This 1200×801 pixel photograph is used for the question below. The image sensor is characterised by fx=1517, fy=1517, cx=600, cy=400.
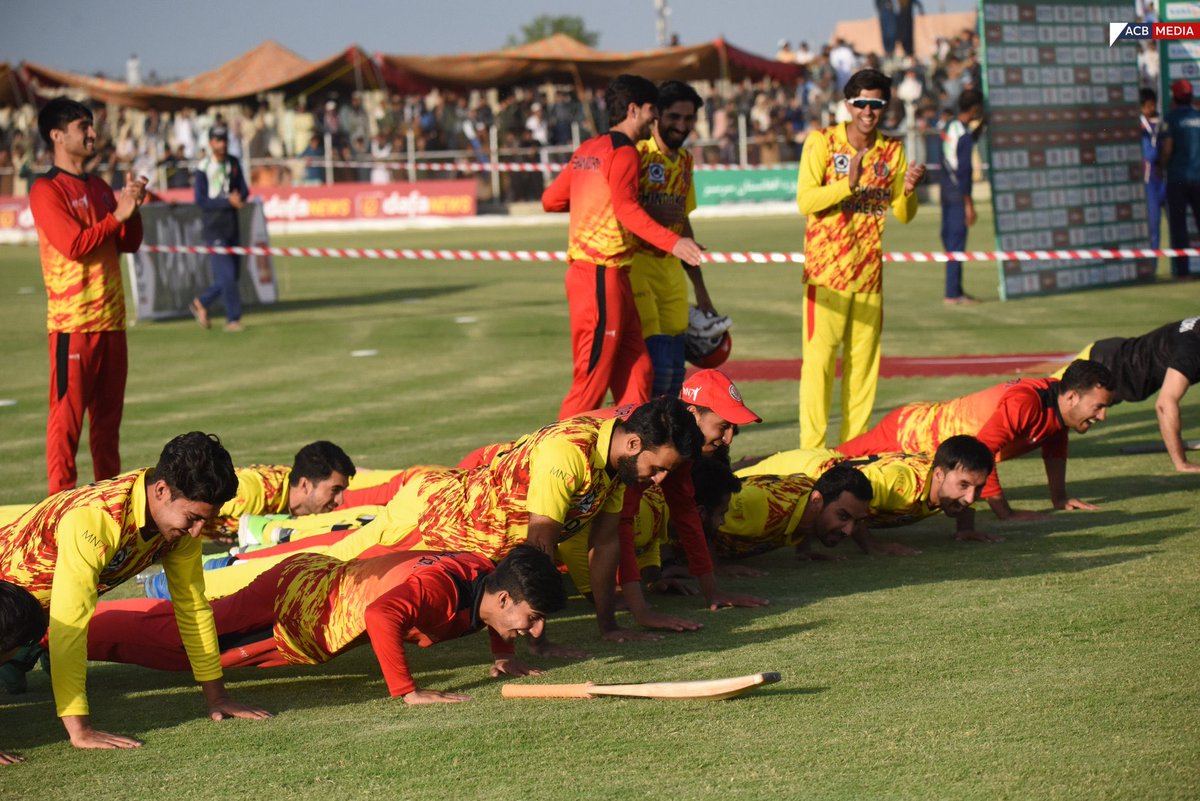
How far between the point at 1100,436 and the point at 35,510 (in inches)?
291

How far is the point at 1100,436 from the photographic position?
10344 millimetres

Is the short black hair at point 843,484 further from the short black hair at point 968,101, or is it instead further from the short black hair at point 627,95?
the short black hair at point 968,101

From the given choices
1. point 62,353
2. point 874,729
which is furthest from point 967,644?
A: point 62,353

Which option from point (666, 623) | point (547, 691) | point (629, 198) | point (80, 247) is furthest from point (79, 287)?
point (547, 691)

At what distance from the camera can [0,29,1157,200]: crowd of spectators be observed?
114 ft

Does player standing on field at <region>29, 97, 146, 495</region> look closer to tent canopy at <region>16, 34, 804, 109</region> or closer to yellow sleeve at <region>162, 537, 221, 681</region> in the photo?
yellow sleeve at <region>162, 537, 221, 681</region>

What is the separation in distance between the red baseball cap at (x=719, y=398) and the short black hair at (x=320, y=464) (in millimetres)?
2012

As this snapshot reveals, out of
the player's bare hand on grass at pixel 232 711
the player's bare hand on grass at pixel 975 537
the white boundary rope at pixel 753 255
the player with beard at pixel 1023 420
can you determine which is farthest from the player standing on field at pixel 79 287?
the player's bare hand on grass at pixel 975 537

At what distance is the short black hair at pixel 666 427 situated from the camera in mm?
5516

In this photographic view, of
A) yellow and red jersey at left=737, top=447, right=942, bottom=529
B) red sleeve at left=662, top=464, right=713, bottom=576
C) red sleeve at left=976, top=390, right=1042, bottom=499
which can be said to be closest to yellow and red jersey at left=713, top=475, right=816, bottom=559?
yellow and red jersey at left=737, top=447, right=942, bottom=529

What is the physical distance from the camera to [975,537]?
24.6ft

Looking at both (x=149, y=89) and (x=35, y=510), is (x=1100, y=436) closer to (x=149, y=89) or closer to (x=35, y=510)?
(x=35, y=510)

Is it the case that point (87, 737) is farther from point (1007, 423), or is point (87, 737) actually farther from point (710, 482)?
point (1007, 423)

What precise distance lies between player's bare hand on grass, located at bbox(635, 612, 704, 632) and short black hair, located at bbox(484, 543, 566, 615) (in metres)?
0.88
